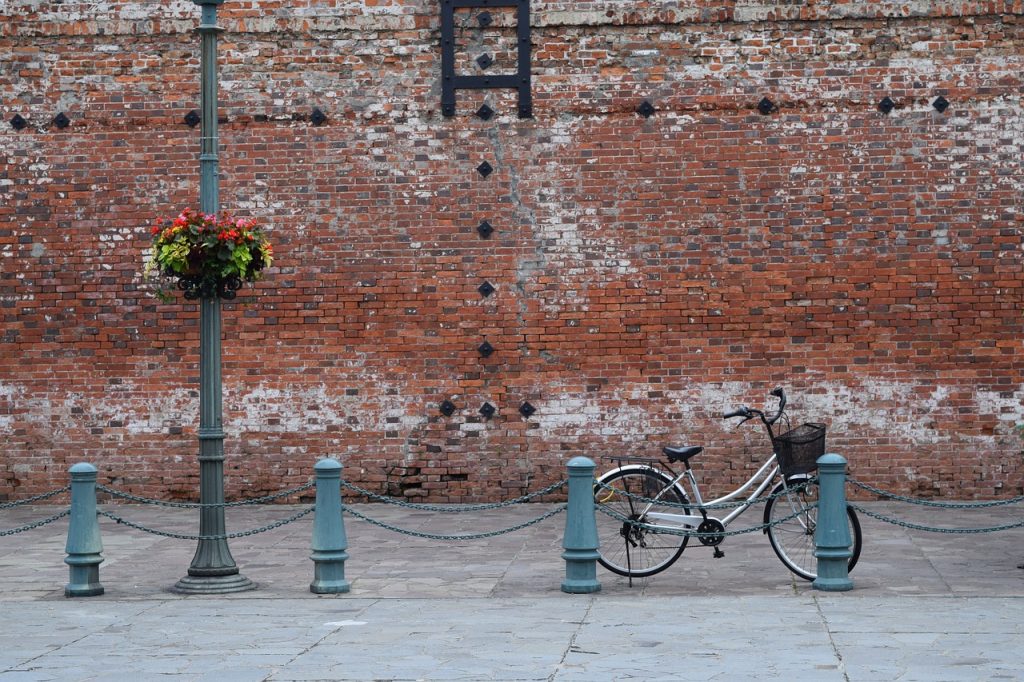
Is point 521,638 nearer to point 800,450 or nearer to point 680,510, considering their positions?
point 680,510

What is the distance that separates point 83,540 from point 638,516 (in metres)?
3.73

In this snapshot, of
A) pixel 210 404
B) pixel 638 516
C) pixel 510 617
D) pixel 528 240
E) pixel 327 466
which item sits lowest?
pixel 510 617

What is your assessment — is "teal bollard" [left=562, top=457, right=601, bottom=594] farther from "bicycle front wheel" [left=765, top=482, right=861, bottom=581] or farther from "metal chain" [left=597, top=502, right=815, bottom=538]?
"bicycle front wheel" [left=765, top=482, right=861, bottom=581]

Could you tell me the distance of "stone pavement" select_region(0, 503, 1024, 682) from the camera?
6.47 metres

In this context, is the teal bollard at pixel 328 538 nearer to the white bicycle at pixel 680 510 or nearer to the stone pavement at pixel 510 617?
the stone pavement at pixel 510 617

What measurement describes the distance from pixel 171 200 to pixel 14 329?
6.63ft

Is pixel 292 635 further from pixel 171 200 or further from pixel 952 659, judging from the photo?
pixel 171 200

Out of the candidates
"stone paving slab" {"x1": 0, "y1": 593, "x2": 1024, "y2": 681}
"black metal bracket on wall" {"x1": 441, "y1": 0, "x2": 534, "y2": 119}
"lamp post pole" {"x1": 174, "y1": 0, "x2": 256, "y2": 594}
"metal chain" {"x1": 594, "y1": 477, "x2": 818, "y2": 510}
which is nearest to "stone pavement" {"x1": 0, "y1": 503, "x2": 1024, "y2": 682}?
"stone paving slab" {"x1": 0, "y1": 593, "x2": 1024, "y2": 681}

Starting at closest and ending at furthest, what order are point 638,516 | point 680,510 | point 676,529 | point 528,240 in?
1. point 676,529
2. point 638,516
3. point 680,510
4. point 528,240

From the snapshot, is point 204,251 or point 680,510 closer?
point 204,251

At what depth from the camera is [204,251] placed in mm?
8953

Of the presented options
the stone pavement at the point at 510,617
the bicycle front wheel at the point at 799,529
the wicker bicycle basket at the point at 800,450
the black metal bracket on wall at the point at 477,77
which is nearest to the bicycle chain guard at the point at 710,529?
the stone pavement at the point at 510,617

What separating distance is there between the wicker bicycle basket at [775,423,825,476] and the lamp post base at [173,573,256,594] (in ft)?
12.2

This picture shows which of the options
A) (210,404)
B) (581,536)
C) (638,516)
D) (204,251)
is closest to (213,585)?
(210,404)
